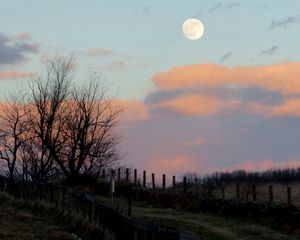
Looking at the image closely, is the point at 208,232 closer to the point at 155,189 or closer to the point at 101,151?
the point at 155,189

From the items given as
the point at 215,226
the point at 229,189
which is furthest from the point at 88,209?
the point at 229,189

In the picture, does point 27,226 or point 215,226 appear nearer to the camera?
point 27,226

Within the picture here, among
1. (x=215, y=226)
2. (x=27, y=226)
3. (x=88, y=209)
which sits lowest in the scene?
(x=215, y=226)

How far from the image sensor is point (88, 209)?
25484 millimetres

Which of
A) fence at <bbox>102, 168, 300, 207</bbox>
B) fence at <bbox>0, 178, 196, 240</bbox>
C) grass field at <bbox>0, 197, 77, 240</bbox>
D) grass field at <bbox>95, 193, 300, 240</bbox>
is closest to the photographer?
fence at <bbox>0, 178, 196, 240</bbox>

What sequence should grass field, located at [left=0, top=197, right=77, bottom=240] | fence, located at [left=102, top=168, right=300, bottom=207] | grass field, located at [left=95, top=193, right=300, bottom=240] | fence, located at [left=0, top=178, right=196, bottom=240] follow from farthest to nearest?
fence, located at [left=102, top=168, right=300, bottom=207]
grass field, located at [left=95, top=193, right=300, bottom=240]
grass field, located at [left=0, top=197, right=77, bottom=240]
fence, located at [left=0, top=178, right=196, bottom=240]

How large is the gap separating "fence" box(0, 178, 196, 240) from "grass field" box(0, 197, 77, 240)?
3.56ft

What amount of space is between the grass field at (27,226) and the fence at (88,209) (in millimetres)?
1085

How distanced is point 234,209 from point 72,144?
23478 millimetres

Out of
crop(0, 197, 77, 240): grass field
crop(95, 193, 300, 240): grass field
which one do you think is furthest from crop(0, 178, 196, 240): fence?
crop(95, 193, 300, 240): grass field

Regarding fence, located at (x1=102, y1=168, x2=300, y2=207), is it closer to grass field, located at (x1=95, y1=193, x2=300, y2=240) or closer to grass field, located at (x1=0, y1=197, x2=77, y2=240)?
grass field, located at (x1=95, y1=193, x2=300, y2=240)

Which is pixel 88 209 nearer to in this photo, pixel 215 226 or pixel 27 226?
pixel 27 226

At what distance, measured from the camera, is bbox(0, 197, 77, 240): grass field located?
75.9 feet

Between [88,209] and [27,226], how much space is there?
9.62ft
